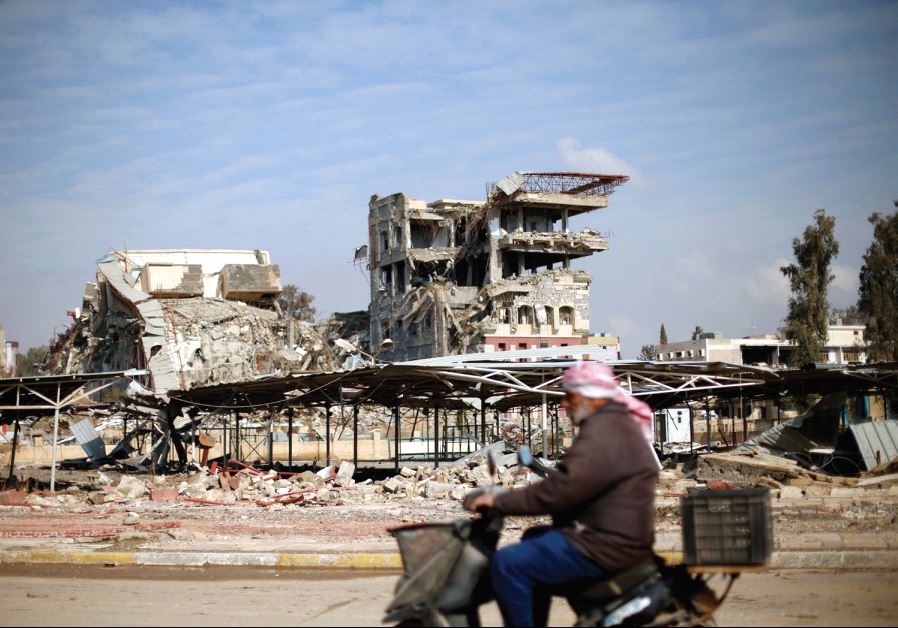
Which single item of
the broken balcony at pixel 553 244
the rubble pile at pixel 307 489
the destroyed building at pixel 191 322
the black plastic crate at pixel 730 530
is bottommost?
the rubble pile at pixel 307 489

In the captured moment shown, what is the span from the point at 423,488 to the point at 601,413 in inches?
676

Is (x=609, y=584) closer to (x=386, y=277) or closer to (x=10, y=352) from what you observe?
(x=386, y=277)

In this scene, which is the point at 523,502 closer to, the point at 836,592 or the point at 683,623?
the point at 683,623

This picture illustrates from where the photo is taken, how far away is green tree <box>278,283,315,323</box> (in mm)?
96000

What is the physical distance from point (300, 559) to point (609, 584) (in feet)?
20.3

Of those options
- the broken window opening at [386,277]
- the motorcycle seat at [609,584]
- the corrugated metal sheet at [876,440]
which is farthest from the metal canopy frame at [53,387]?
the broken window opening at [386,277]

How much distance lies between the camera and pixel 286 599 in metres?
7.73

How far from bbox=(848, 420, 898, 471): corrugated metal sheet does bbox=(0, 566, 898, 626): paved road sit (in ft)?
53.1

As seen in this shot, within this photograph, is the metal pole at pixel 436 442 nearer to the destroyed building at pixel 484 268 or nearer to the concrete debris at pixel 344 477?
the concrete debris at pixel 344 477

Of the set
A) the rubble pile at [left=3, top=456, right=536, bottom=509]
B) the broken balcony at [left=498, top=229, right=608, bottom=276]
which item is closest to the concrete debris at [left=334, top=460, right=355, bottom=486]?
the rubble pile at [left=3, top=456, right=536, bottom=509]

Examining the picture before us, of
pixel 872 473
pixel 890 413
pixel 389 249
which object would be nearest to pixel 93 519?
pixel 872 473

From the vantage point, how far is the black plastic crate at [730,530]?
191 inches

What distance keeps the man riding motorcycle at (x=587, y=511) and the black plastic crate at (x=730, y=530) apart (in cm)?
34

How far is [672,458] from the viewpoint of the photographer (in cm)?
3105
